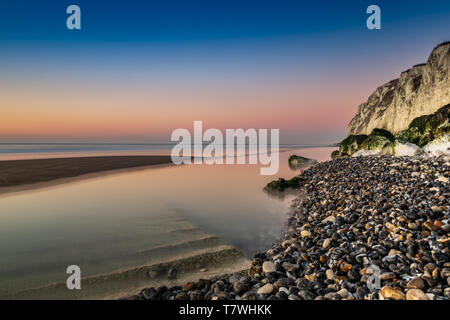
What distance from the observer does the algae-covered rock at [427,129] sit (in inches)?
657

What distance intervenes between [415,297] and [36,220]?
9471mm

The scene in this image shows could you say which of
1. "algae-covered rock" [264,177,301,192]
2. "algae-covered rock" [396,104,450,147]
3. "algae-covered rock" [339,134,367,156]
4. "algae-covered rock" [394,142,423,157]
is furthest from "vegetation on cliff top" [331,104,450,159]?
"algae-covered rock" [264,177,301,192]

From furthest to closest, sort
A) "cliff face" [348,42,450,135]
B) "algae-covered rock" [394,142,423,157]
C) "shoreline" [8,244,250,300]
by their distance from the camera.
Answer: "cliff face" [348,42,450,135], "algae-covered rock" [394,142,423,157], "shoreline" [8,244,250,300]

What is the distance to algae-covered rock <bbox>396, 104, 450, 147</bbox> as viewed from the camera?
16.7 meters

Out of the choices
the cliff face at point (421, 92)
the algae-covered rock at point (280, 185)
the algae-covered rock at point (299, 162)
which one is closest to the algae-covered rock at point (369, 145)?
the algae-covered rock at point (299, 162)

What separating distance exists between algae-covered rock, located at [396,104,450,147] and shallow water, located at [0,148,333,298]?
44.5 feet

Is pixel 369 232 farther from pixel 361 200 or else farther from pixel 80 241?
pixel 80 241

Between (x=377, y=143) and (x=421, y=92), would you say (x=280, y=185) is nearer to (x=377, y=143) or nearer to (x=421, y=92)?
(x=377, y=143)

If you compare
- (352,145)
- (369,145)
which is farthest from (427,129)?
(352,145)

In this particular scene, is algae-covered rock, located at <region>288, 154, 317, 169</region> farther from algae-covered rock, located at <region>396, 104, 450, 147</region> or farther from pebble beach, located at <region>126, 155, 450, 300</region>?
pebble beach, located at <region>126, 155, 450, 300</region>

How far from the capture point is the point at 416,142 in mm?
18031

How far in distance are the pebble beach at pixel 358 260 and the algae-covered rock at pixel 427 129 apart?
42.9 ft

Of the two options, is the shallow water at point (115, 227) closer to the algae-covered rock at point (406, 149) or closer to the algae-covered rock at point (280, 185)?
the algae-covered rock at point (280, 185)
